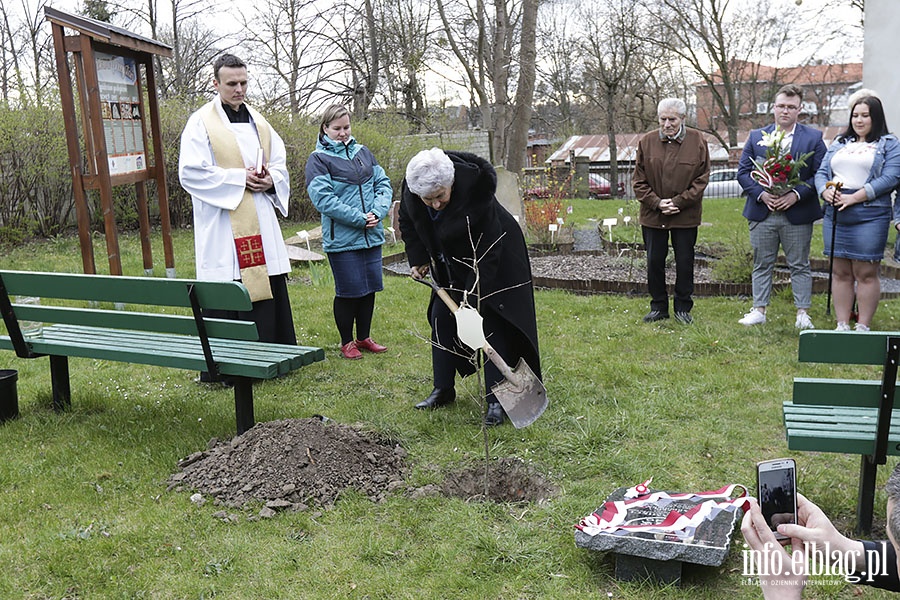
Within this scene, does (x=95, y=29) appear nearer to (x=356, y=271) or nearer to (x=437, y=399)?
(x=356, y=271)

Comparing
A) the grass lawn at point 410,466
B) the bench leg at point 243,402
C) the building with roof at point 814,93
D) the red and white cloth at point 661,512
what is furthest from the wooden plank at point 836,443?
the building with roof at point 814,93

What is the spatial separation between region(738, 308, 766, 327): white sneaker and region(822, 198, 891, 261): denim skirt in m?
0.92

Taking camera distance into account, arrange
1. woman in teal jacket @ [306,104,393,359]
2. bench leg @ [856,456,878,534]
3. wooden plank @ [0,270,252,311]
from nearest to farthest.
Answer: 1. bench leg @ [856,456,878,534]
2. wooden plank @ [0,270,252,311]
3. woman in teal jacket @ [306,104,393,359]

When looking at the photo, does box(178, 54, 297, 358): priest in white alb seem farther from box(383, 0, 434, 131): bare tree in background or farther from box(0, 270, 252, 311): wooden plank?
box(383, 0, 434, 131): bare tree in background

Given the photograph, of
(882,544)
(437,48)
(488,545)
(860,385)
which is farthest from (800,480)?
(437,48)

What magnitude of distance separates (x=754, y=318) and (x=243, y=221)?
14.0 ft

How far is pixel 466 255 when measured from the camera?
467 cm

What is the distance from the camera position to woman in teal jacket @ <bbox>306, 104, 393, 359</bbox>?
19.7 ft

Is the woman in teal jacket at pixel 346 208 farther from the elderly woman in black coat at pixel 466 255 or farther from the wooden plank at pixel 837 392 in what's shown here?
the wooden plank at pixel 837 392

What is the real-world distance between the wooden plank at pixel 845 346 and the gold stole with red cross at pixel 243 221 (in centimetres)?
365

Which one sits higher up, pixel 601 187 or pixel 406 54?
pixel 406 54

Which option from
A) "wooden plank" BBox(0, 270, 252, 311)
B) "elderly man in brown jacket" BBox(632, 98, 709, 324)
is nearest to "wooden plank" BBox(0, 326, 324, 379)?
"wooden plank" BBox(0, 270, 252, 311)

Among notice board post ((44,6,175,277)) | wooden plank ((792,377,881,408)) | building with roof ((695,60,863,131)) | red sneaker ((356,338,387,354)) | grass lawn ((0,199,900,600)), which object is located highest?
building with roof ((695,60,863,131))

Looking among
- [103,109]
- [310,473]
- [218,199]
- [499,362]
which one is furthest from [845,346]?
[103,109]
